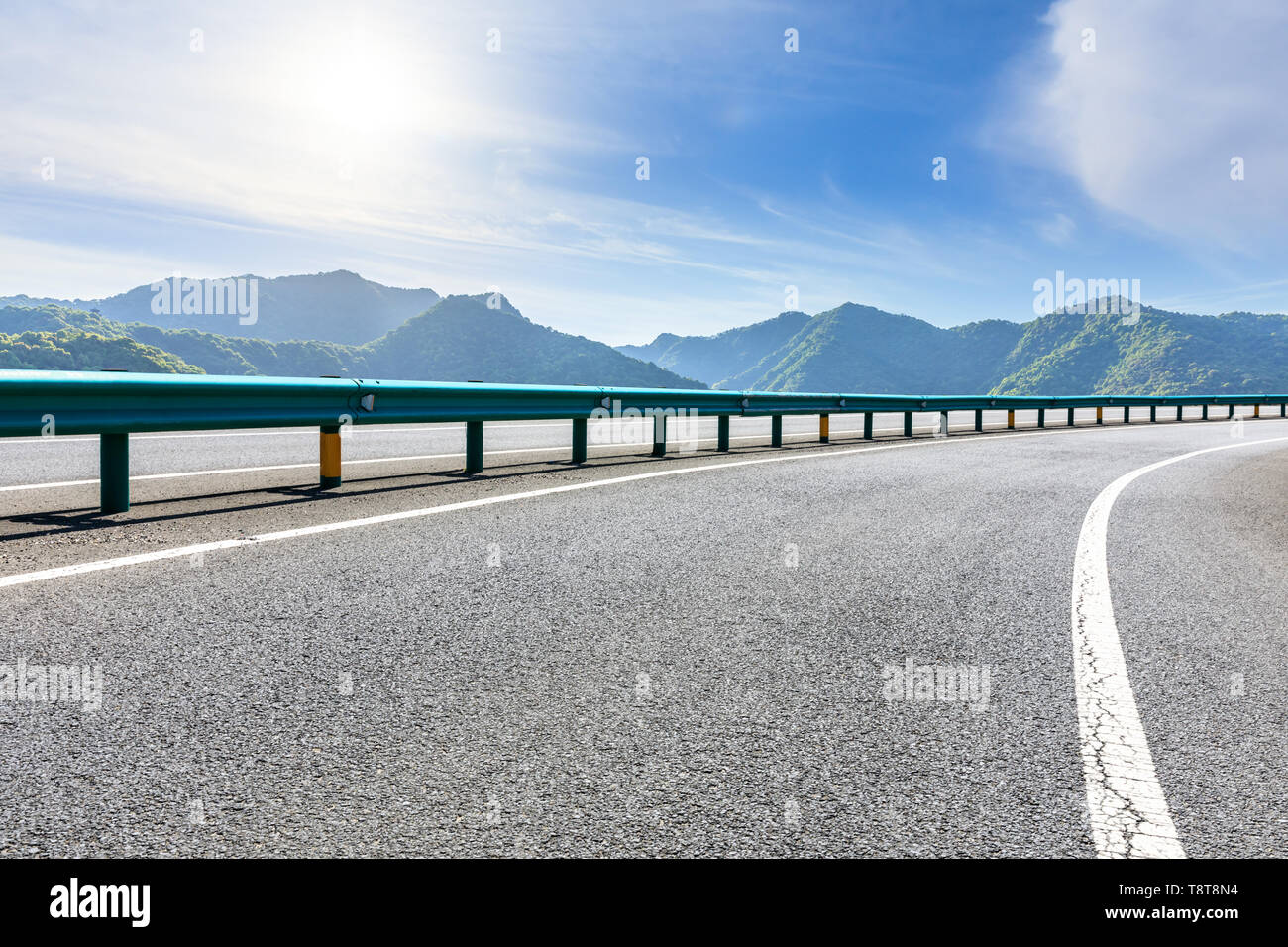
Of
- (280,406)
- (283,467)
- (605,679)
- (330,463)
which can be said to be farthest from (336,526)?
(283,467)

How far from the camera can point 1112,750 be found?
109 inches

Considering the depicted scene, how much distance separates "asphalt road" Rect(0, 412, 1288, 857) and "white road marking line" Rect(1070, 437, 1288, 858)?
0.17ft

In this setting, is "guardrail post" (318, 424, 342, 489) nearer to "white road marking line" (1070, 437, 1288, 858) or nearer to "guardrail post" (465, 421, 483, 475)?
"guardrail post" (465, 421, 483, 475)

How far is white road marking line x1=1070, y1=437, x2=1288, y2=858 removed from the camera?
2205 mm

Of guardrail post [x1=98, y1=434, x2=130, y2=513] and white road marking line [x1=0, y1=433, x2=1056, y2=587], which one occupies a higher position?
guardrail post [x1=98, y1=434, x2=130, y2=513]

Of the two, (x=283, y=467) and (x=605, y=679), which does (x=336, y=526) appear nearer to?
(x=605, y=679)

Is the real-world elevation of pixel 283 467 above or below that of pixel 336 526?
above

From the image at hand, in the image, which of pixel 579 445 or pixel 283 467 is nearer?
pixel 283 467

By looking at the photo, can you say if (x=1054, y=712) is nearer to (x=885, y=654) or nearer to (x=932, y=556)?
(x=885, y=654)

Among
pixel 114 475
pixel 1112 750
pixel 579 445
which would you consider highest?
pixel 579 445

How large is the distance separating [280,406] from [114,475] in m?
1.38

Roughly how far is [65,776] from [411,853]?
1.04 m

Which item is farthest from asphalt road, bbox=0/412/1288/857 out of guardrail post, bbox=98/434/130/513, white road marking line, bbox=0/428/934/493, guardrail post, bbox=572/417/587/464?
guardrail post, bbox=572/417/587/464

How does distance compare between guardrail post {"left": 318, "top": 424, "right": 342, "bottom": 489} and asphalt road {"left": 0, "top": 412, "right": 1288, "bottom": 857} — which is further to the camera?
guardrail post {"left": 318, "top": 424, "right": 342, "bottom": 489}
